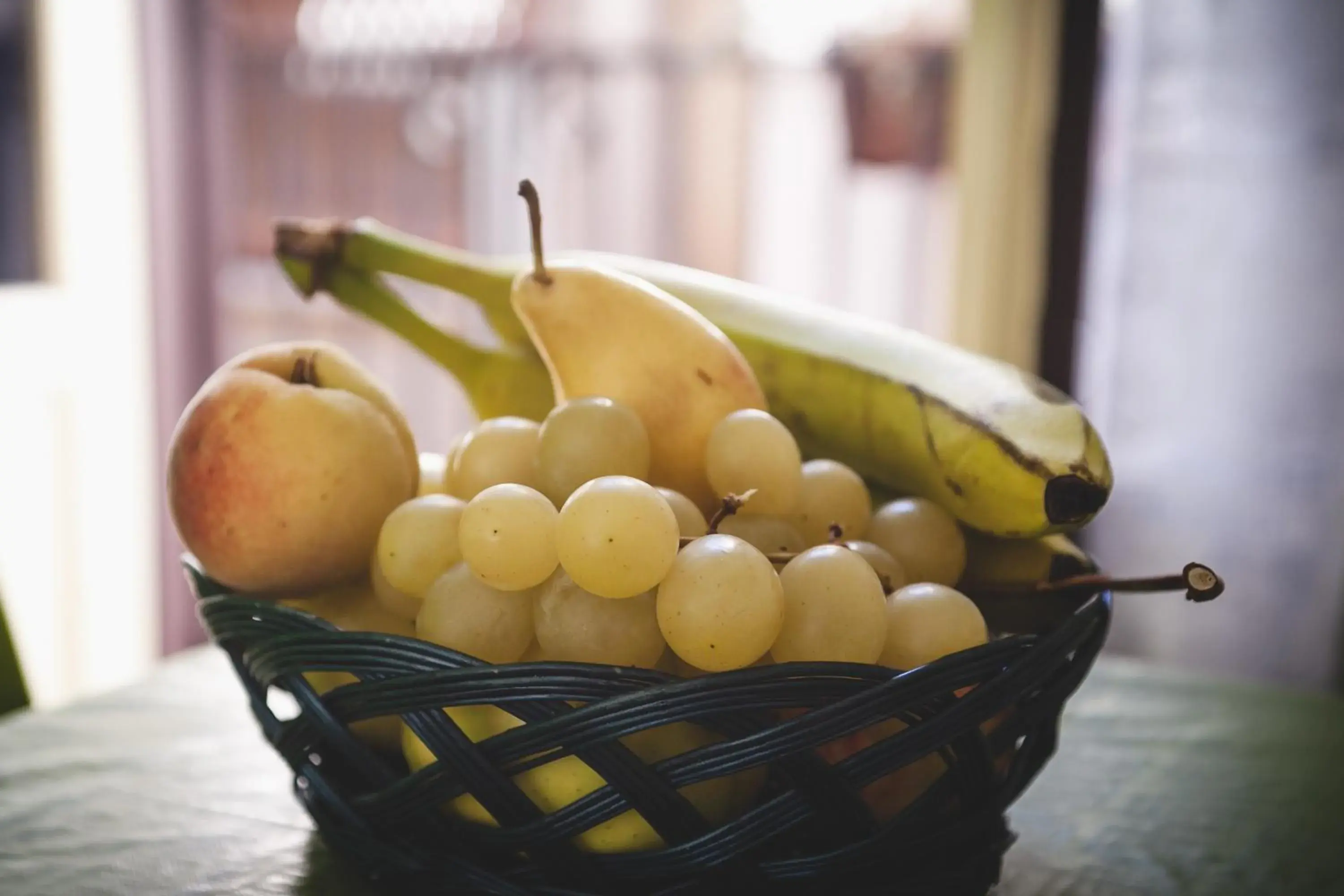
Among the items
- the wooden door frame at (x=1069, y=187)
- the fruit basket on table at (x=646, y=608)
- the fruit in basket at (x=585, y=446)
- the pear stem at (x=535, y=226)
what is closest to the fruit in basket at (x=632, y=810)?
the fruit basket on table at (x=646, y=608)

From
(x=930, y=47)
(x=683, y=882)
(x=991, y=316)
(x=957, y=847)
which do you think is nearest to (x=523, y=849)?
(x=683, y=882)

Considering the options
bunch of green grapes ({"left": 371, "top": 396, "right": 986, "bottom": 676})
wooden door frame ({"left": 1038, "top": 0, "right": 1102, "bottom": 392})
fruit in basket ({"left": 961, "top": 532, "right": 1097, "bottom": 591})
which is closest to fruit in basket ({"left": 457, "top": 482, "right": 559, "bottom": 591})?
bunch of green grapes ({"left": 371, "top": 396, "right": 986, "bottom": 676})

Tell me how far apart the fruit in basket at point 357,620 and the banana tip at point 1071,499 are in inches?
11.7

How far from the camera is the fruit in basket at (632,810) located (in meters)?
0.43

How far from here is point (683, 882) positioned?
432 mm

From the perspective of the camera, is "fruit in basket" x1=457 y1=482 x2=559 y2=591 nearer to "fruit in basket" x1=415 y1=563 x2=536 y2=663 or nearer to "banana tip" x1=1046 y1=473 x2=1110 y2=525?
"fruit in basket" x1=415 y1=563 x2=536 y2=663

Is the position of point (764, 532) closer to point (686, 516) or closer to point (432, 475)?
point (686, 516)

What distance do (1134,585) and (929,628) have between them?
0.36 ft

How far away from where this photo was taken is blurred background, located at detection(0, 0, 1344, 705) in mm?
1589

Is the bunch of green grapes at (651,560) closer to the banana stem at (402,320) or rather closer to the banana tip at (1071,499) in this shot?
the banana tip at (1071,499)

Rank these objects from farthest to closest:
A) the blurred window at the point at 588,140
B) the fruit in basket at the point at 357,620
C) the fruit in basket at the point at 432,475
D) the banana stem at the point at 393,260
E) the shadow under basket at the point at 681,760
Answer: the blurred window at the point at 588,140
the banana stem at the point at 393,260
the fruit in basket at the point at 432,475
the fruit in basket at the point at 357,620
the shadow under basket at the point at 681,760

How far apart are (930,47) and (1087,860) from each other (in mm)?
1567

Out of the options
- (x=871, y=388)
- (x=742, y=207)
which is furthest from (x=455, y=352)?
(x=742, y=207)

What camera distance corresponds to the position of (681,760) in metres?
0.41
